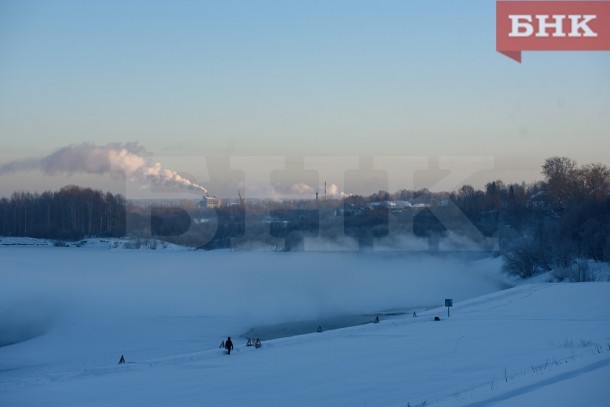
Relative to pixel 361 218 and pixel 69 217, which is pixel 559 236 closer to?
pixel 361 218

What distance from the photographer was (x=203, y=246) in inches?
2581

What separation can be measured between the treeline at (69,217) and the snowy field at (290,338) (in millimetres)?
15410

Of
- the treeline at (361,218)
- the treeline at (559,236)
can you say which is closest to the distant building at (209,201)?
the treeline at (361,218)

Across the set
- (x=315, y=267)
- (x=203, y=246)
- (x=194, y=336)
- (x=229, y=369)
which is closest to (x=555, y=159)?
(x=315, y=267)

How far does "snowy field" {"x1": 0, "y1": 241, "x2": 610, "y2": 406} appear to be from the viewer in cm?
1129

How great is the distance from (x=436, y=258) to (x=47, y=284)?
106 ft

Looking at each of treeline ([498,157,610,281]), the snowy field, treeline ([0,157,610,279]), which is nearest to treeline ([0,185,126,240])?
treeline ([0,157,610,279])

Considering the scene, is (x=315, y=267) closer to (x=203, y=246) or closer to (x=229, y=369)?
(x=203, y=246)

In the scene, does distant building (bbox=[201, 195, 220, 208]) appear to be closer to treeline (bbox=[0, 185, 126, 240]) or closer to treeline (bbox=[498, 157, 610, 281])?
treeline (bbox=[0, 185, 126, 240])

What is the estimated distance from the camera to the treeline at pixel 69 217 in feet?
226

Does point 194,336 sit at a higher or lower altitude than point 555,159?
lower

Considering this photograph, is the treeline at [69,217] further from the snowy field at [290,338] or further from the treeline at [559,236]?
Result: the treeline at [559,236]

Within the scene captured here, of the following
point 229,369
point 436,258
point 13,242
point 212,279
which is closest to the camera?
point 229,369

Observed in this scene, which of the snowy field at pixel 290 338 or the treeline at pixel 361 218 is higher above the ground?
the treeline at pixel 361 218
